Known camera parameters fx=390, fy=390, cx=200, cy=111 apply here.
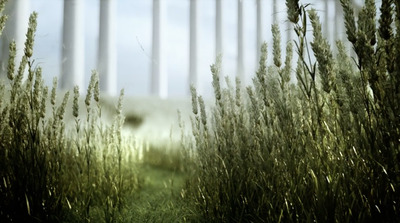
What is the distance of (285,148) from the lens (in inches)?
64.4

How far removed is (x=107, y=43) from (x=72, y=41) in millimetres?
1271

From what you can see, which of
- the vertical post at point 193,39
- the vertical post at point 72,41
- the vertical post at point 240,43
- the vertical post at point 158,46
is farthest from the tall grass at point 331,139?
the vertical post at point 240,43

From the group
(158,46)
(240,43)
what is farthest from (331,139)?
(240,43)

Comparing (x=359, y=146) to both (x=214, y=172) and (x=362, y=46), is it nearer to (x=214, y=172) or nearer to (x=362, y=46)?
(x=362, y=46)

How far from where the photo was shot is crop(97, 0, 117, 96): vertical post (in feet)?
27.3

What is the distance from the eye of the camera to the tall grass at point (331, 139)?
1.22 meters

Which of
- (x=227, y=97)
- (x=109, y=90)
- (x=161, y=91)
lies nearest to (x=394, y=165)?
(x=227, y=97)

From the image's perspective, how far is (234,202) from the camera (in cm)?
188

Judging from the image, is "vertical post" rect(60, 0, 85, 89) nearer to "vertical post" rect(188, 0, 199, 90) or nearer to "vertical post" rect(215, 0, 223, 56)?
"vertical post" rect(188, 0, 199, 90)

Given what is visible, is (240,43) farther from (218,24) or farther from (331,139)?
(331,139)

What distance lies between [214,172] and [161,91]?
812 cm

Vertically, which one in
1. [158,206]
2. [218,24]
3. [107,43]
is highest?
[218,24]

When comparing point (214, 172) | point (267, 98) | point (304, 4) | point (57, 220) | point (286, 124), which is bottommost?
point (57, 220)

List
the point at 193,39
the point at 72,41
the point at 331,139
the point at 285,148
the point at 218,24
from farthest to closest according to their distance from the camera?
the point at 218,24 → the point at 193,39 → the point at 72,41 → the point at 285,148 → the point at 331,139
